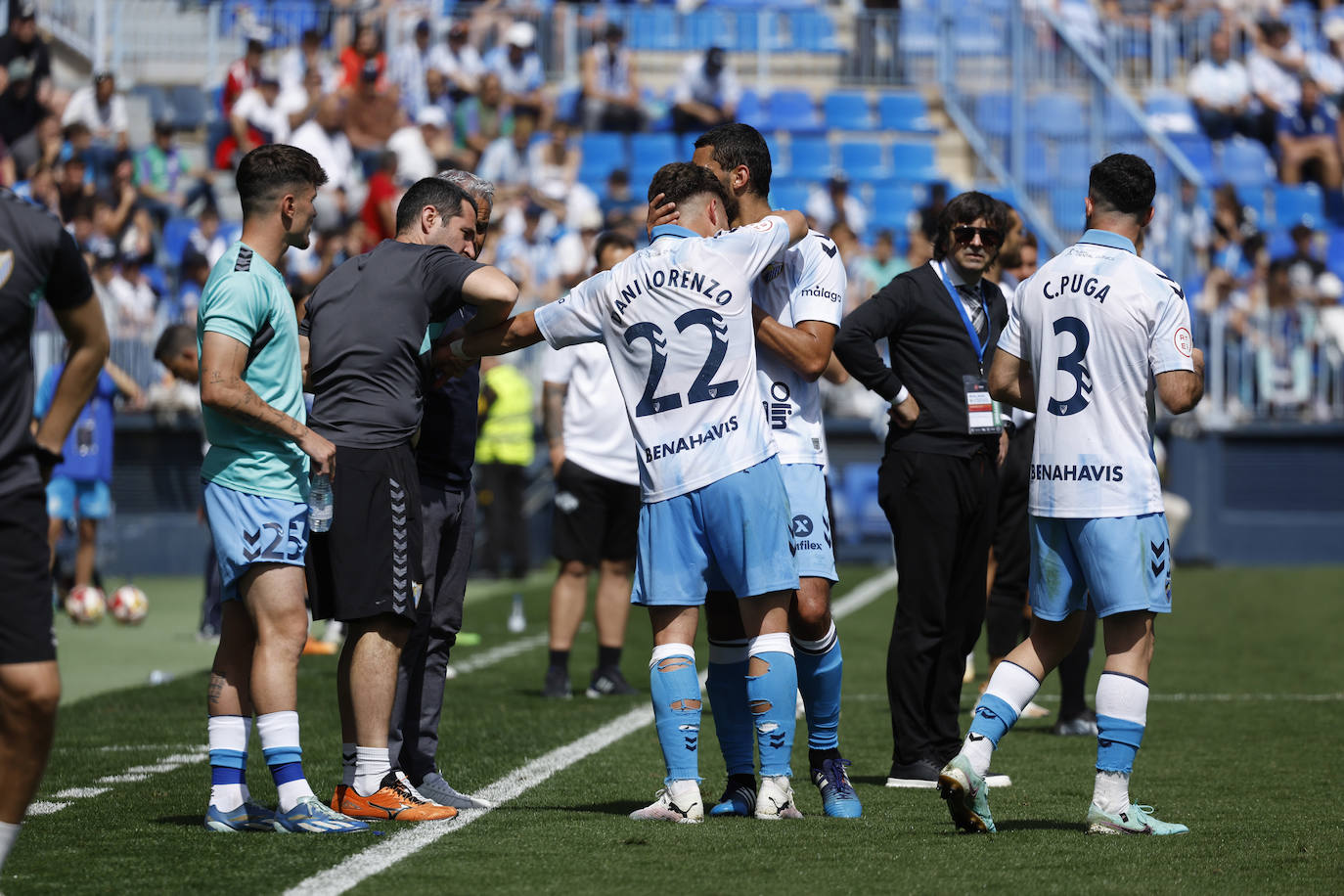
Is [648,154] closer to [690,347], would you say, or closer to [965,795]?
[690,347]

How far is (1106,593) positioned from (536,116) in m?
18.6

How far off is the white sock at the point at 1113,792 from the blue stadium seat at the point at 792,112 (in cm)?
1950

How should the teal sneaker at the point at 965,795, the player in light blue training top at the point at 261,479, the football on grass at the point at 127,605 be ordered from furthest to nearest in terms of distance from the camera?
the football on grass at the point at 127,605 < the player in light blue training top at the point at 261,479 < the teal sneaker at the point at 965,795

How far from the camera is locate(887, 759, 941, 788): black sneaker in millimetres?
6953

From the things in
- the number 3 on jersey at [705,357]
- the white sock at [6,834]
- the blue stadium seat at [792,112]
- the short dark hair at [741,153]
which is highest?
the blue stadium seat at [792,112]

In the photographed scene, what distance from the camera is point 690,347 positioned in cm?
580

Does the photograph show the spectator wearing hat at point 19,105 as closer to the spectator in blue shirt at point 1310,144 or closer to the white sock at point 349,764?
the spectator in blue shirt at point 1310,144

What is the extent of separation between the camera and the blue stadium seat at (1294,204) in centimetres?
2400

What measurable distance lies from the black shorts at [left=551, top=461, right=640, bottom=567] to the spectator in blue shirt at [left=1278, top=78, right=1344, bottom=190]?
17326mm

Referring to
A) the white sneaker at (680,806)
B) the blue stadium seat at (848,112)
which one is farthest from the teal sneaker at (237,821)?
the blue stadium seat at (848,112)

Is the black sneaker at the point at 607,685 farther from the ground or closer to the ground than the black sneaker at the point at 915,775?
closer to the ground

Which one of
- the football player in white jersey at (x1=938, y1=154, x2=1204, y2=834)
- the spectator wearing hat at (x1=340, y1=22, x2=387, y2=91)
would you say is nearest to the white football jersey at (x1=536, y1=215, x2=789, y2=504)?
the football player in white jersey at (x1=938, y1=154, x2=1204, y2=834)

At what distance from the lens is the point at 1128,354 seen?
5.81 meters

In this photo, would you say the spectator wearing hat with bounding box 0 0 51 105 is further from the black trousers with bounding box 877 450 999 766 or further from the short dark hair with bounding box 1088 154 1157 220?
the short dark hair with bounding box 1088 154 1157 220
